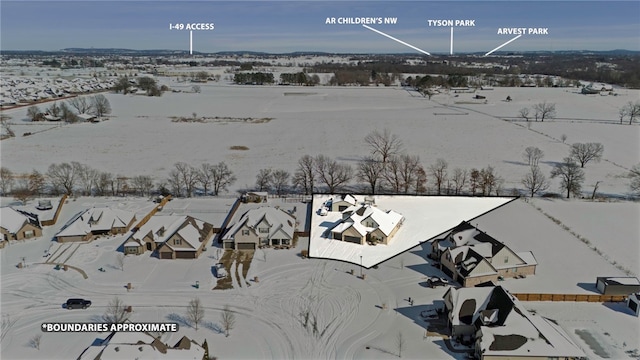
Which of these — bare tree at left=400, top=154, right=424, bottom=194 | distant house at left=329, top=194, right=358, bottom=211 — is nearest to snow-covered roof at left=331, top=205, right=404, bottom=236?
distant house at left=329, top=194, right=358, bottom=211

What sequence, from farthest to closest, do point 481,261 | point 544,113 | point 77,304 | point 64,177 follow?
point 544,113
point 64,177
point 481,261
point 77,304

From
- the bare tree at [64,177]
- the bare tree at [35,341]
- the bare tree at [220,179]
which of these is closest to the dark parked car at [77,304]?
the bare tree at [35,341]

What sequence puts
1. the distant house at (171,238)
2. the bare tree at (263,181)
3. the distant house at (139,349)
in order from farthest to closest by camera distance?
the bare tree at (263,181) → the distant house at (171,238) → the distant house at (139,349)

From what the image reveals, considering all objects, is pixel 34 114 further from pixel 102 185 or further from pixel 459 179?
pixel 459 179

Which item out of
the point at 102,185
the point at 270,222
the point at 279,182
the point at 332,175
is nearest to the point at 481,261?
the point at 270,222

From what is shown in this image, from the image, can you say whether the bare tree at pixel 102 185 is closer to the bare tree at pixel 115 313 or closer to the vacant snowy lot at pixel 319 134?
the vacant snowy lot at pixel 319 134

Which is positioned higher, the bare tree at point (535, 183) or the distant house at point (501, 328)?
the bare tree at point (535, 183)
